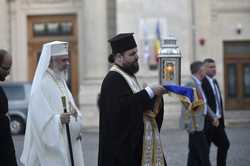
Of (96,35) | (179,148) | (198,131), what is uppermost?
(96,35)

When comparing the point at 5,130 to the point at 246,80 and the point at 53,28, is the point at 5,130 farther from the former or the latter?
the point at 246,80

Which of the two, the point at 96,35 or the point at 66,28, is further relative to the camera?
the point at 66,28

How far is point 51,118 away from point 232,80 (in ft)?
83.5

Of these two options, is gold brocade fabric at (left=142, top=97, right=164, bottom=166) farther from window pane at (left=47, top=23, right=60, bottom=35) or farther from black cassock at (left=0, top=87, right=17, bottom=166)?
window pane at (left=47, top=23, right=60, bottom=35)

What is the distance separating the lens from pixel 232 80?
32969 millimetres

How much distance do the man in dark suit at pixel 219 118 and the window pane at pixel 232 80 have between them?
20767 millimetres

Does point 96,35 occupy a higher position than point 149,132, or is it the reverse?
point 96,35

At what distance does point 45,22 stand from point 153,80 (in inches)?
264

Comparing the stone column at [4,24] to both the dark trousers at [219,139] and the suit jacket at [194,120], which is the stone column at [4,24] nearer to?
the dark trousers at [219,139]

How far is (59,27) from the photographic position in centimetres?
3316

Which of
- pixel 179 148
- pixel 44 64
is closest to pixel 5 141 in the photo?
pixel 44 64

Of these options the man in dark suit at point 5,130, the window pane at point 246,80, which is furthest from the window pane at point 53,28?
the man in dark suit at point 5,130

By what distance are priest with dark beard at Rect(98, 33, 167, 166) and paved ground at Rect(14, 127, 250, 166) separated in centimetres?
728

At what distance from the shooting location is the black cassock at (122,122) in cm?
667
